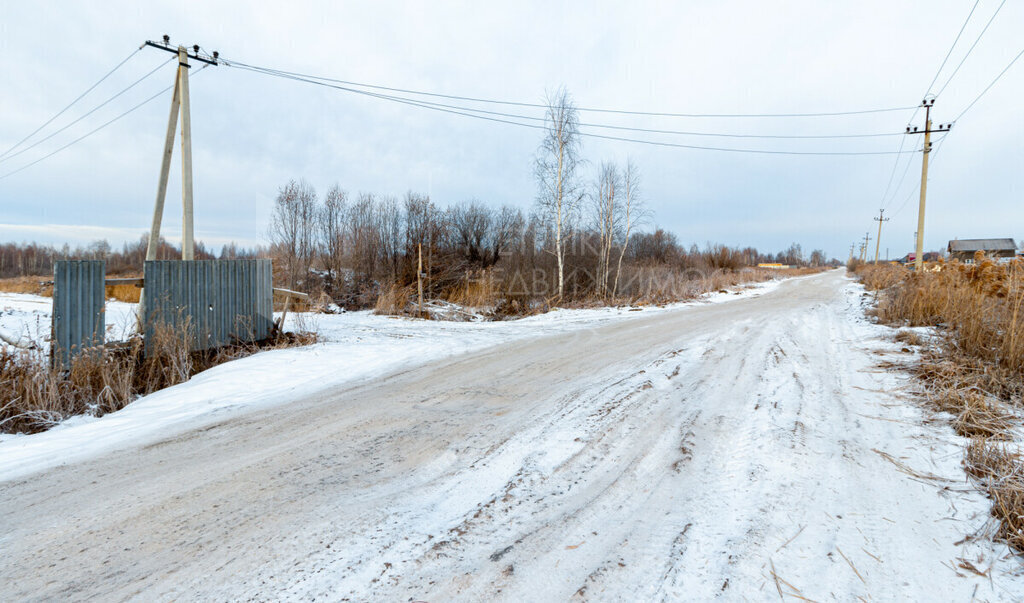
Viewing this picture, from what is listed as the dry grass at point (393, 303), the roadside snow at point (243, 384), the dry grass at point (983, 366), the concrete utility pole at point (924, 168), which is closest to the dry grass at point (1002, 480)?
the dry grass at point (983, 366)

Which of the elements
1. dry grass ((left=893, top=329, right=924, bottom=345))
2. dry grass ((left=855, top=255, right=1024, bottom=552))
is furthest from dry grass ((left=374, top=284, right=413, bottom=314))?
dry grass ((left=855, top=255, right=1024, bottom=552))

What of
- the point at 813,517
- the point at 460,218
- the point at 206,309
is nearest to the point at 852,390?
the point at 813,517

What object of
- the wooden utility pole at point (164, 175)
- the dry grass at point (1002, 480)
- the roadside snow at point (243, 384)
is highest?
the wooden utility pole at point (164, 175)

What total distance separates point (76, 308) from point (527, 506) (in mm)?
6913

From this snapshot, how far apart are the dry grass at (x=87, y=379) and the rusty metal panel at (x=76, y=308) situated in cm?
24

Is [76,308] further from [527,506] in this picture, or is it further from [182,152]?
[527,506]

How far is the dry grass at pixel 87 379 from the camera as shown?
442 centimetres

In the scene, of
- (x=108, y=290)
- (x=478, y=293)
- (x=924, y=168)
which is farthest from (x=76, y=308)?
(x=924, y=168)

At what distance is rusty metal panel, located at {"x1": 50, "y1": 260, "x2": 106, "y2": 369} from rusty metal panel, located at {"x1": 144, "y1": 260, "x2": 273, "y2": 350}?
554 mm

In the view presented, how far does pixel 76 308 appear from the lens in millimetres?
5762

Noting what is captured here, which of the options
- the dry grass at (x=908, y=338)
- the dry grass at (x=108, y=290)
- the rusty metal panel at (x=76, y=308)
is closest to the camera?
the rusty metal panel at (x=76, y=308)

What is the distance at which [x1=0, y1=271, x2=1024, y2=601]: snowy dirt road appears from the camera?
1.86 meters

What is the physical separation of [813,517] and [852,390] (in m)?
3.05

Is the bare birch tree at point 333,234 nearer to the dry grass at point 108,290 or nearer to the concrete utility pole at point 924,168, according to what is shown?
the dry grass at point 108,290
